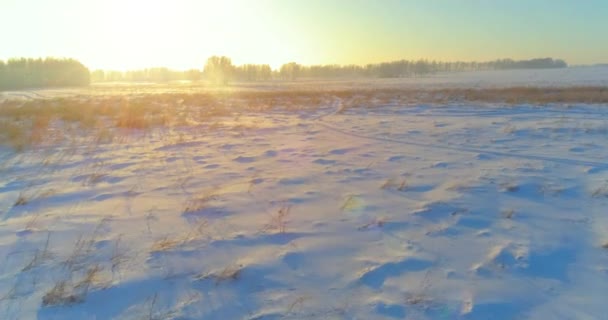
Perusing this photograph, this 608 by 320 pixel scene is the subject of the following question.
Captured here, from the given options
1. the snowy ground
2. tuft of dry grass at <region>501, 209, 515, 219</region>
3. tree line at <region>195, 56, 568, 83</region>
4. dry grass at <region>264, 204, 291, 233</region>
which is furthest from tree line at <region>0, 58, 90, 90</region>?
tuft of dry grass at <region>501, 209, 515, 219</region>

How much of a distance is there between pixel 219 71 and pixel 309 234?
10854 cm

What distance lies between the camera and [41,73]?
85375 mm

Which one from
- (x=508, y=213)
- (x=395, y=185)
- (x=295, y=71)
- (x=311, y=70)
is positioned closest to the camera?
(x=508, y=213)

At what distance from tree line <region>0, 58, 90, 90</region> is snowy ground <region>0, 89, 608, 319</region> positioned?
94.6 meters

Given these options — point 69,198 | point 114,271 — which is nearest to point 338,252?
point 114,271

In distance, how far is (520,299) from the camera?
8.73 ft

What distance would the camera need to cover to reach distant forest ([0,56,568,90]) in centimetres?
8369

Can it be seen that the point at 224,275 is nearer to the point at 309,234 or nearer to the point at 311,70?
the point at 309,234

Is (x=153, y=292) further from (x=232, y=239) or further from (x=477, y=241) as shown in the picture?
(x=477, y=241)

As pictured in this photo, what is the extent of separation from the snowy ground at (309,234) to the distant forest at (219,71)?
3531 inches

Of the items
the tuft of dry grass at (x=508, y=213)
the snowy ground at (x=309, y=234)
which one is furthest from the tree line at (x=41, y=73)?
the tuft of dry grass at (x=508, y=213)

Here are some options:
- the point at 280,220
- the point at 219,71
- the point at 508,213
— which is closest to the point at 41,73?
the point at 219,71

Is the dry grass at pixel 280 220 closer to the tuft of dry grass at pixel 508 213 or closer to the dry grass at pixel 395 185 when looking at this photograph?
the dry grass at pixel 395 185

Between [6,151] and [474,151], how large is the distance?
1113 centimetres
